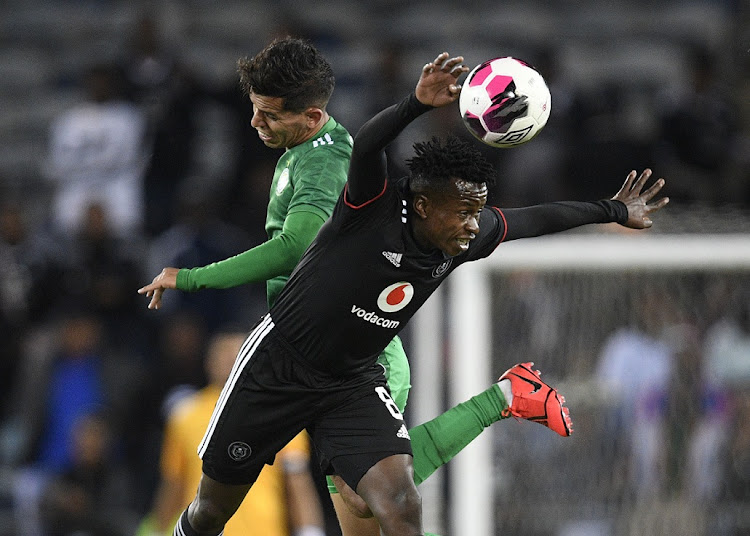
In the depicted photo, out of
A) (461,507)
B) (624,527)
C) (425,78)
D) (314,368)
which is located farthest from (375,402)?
(624,527)

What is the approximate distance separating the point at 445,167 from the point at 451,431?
45.9 inches

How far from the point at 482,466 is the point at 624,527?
96 centimetres

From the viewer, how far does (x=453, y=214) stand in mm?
4211

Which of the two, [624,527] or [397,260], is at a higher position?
[397,260]

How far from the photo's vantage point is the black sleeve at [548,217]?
15.2 ft

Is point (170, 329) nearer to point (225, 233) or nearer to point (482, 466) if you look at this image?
point (225, 233)

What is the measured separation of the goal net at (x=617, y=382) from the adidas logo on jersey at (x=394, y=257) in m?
2.87

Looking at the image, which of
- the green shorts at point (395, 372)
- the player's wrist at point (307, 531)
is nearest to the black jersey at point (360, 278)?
the green shorts at point (395, 372)

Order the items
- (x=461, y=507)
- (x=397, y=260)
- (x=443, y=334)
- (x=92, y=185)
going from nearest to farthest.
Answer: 1. (x=397, y=260)
2. (x=461, y=507)
3. (x=443, y=334)
4. (x=92, y=185)

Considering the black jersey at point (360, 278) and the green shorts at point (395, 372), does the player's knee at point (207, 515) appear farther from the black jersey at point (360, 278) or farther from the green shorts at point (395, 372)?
the black jersey at point (360, 278)

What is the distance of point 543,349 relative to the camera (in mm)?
7301

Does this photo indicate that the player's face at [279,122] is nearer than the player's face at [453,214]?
No

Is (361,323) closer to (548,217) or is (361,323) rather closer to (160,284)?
(160,284)

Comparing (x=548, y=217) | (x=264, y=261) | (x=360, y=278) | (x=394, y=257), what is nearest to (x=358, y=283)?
(x=360, y=278)
